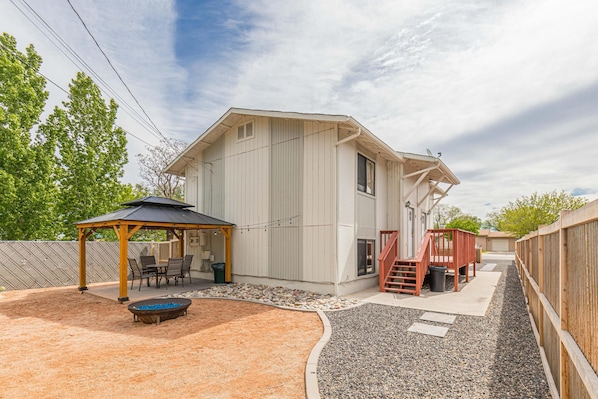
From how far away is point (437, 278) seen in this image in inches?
392

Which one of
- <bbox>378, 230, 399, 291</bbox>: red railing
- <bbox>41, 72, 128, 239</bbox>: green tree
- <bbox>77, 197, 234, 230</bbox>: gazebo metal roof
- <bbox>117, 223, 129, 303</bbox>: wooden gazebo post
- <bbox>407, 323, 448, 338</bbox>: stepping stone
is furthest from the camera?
<bbox>41, 72, 128, 239</bbox>: green tree

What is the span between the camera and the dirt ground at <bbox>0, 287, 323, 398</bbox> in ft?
12.2

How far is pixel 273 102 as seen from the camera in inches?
583

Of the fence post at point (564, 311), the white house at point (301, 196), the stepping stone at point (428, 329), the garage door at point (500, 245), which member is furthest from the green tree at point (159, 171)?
the garage door at point (500, 245)

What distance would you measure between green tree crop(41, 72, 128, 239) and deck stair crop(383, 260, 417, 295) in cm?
1739

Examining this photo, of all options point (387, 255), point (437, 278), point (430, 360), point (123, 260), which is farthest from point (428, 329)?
point (123, 260)

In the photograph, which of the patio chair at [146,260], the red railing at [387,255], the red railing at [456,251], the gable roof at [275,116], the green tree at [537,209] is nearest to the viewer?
the gable roof at [275,116]

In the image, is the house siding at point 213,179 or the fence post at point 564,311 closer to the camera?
the fence post at point 564,311

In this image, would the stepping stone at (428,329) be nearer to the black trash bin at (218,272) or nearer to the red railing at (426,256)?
the red railing at (426,256)

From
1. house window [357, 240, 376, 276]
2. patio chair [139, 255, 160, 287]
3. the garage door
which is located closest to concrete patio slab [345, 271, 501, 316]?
house window [357, 240, 376, 276]

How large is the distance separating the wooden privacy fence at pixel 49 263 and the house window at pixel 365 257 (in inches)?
434

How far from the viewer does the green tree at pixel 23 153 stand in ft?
47.4

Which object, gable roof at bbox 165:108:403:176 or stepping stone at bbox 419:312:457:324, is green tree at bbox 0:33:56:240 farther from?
stepping stone at bbox 419:312:457:324

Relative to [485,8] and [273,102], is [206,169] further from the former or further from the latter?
[485,8]
